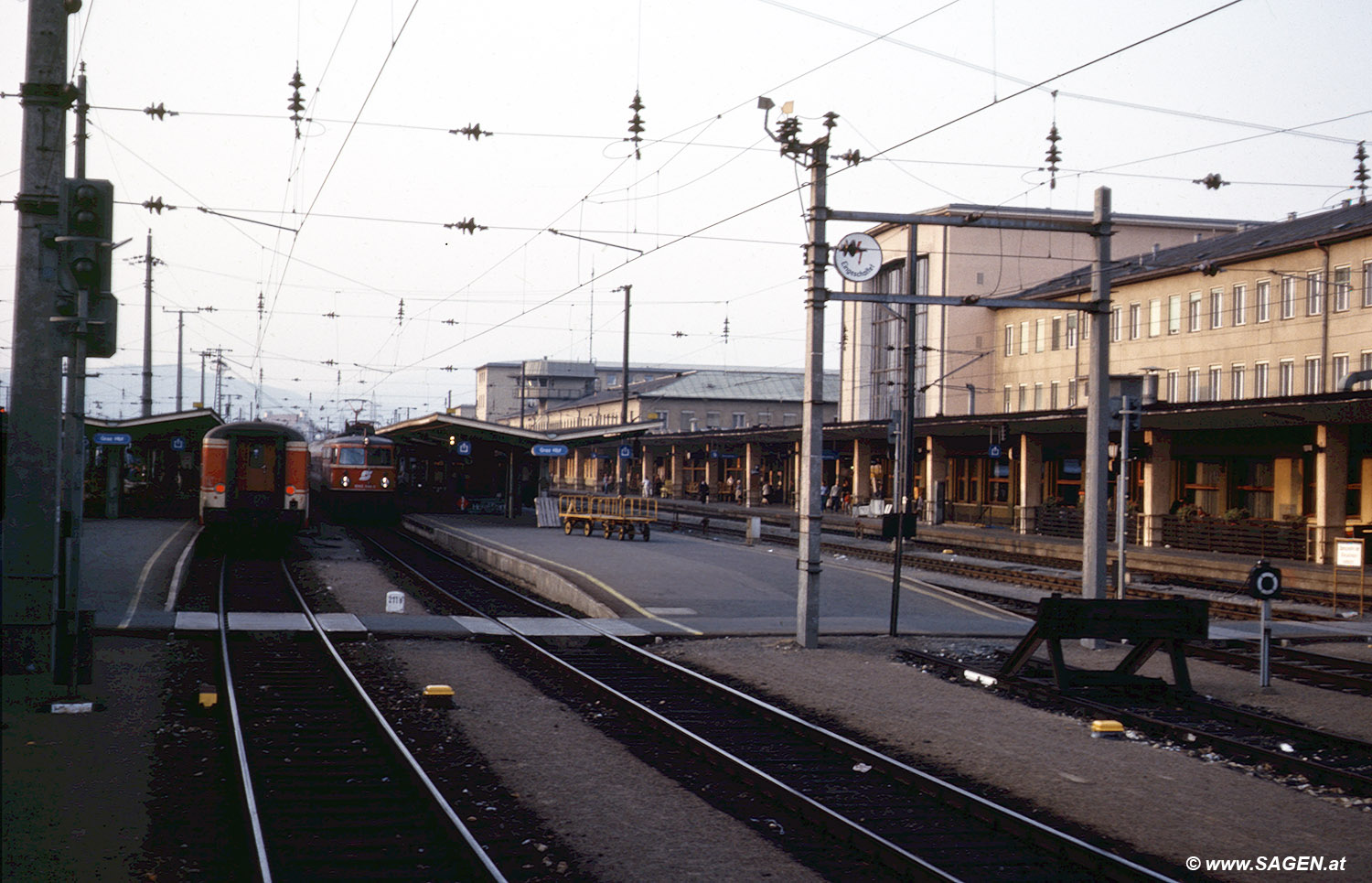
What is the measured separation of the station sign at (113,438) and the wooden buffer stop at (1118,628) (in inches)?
1178

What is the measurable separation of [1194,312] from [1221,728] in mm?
36886

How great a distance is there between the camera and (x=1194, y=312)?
44438 mm

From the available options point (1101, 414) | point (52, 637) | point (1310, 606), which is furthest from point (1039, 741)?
point (1310, 606)

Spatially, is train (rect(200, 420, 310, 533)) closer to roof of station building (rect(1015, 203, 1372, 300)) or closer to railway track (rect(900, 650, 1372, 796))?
railway track (rect(900, 650, 1372, 796))

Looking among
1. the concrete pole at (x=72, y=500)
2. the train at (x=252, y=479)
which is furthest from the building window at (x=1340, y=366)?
the concrete pole at (x=72, y=500)

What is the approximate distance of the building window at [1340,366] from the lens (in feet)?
121

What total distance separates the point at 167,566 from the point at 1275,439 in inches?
1103

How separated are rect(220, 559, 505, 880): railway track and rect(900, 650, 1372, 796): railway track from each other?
636 cm

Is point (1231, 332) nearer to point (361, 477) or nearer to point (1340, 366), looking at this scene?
point (1340, 366)

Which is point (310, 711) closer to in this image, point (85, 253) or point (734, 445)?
point (85, 253)

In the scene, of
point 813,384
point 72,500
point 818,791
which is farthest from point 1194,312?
→ point 72,500

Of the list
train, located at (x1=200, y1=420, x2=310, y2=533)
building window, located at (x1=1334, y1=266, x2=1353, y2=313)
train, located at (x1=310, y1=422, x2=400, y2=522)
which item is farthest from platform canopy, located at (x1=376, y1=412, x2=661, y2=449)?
building window, located at (x1=1334, y1=266, x2=1353, y2=313)

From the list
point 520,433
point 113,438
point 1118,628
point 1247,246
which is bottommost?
point 1118,628

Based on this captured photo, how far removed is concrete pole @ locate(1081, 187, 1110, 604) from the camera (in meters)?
15.1
